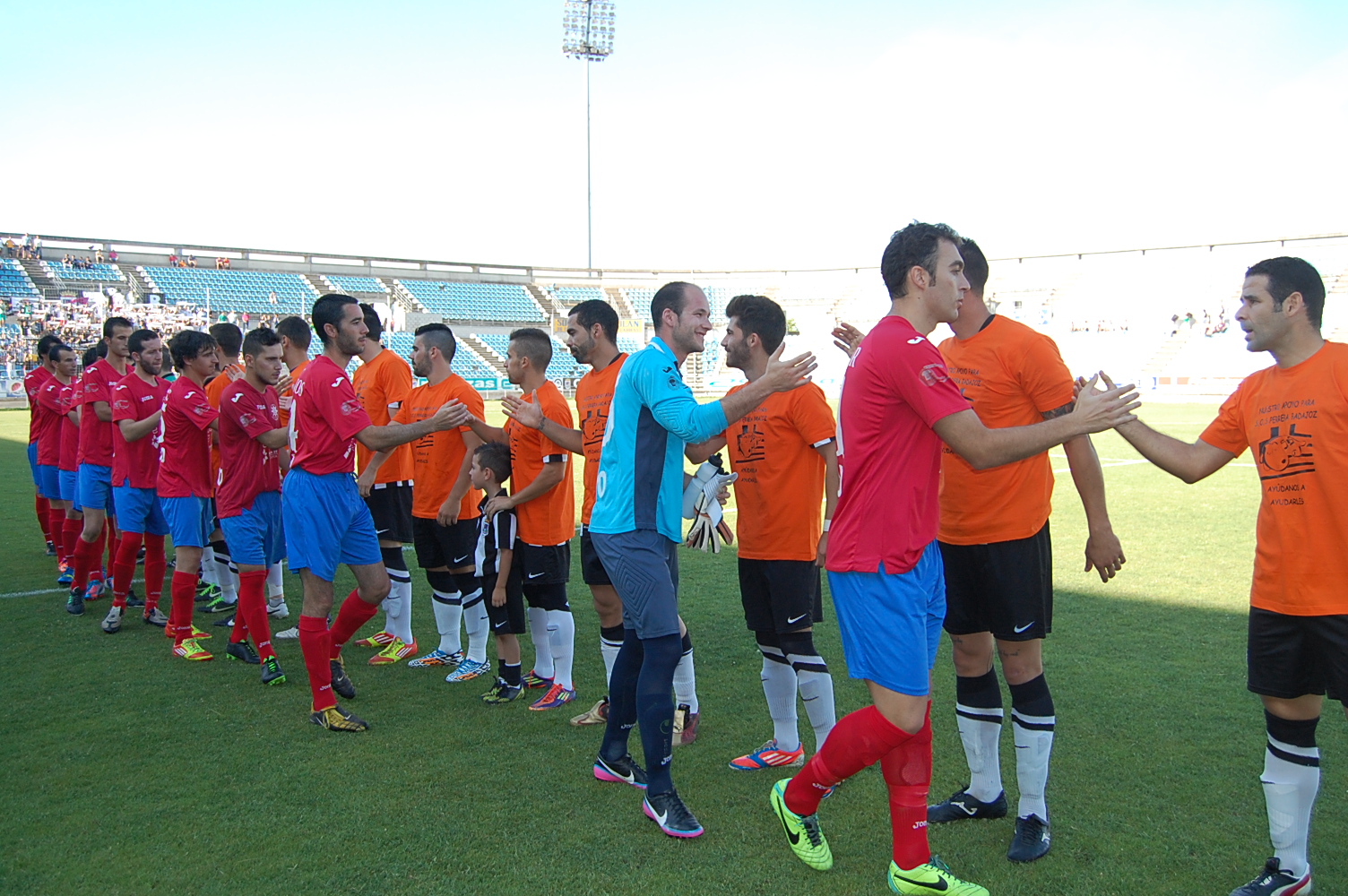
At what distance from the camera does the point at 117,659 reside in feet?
20.5

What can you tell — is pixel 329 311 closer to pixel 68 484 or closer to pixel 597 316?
pixel 597 316

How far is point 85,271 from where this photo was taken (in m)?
40.5

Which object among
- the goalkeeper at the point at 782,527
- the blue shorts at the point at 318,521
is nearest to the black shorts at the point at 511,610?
the blue shorts at the point at 318,521

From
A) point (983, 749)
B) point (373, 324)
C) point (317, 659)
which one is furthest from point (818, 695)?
point (373, 324)

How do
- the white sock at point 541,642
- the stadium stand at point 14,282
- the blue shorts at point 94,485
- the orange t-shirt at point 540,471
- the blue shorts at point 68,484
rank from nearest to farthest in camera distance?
the orange t-shirt at point 540,471
the white sock at point 541,642
the blue shorts at point 94,485
the blue shorts at point 68,484
the stadium stand at point 14,282

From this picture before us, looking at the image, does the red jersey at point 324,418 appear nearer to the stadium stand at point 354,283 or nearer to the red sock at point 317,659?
the red sock at point 317,659

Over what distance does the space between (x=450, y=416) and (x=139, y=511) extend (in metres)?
4.15

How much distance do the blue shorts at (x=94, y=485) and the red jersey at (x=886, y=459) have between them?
7.36 meters

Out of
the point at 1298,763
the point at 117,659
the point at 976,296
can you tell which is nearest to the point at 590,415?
the point at 976,296

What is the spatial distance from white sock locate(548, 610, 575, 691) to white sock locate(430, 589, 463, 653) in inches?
41.3

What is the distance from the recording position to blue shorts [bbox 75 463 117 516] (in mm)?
7844

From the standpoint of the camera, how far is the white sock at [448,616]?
6.15 meters

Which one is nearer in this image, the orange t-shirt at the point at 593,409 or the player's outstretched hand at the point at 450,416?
the player's outstretched hand at the point at 450,416

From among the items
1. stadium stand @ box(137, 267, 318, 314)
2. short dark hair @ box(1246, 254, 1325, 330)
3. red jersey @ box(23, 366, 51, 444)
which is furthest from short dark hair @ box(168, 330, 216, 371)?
stadium stand @ box(137, 267, 318, 314)
